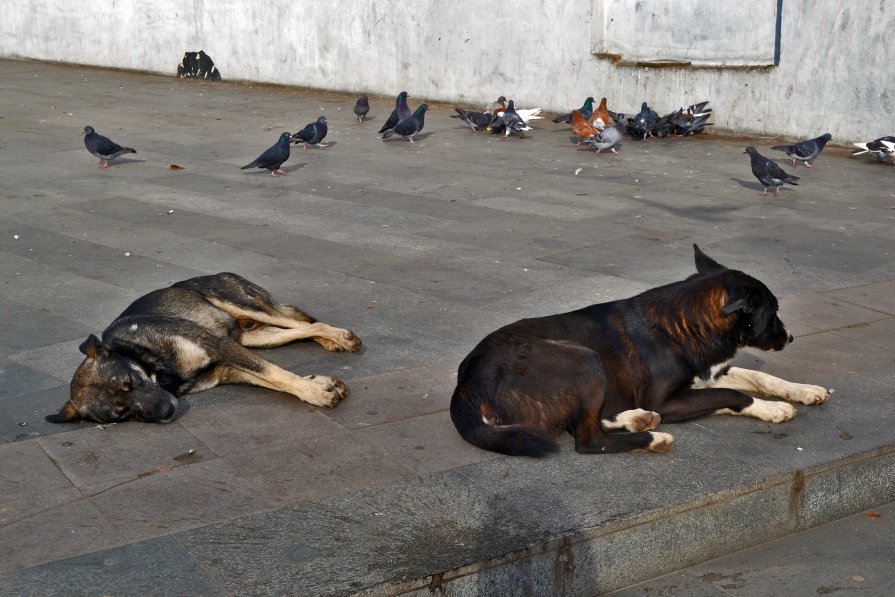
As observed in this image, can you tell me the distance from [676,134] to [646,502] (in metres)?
11.7

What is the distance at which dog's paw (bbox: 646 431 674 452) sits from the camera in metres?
5.02

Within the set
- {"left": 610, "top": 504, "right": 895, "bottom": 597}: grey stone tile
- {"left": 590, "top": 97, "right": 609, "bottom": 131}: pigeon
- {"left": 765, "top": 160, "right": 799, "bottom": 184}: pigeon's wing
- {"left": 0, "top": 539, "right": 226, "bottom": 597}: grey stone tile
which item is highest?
{"left": 590, "top": 97, "right": 609, "bottom": 131}: pigeon

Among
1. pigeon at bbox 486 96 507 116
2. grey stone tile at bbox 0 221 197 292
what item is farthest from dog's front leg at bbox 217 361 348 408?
pigeon at bbox 486 96 507 116

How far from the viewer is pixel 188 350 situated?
19.0 feet

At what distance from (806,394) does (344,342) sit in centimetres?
255

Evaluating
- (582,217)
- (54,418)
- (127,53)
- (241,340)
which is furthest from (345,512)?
(127,53)

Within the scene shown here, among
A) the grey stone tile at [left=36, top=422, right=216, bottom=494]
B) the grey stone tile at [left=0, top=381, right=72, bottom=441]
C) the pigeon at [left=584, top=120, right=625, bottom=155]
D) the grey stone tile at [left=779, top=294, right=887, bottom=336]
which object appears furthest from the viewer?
the pigeon at [left=584, top=120, right=625, bottom=155]

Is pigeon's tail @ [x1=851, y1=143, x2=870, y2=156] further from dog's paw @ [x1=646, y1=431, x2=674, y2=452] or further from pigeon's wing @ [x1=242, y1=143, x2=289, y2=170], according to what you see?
dog's paw @ [x1=646, y1=431, x2=674, y2=452]

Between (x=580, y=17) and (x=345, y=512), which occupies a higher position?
(x=580, y=17)

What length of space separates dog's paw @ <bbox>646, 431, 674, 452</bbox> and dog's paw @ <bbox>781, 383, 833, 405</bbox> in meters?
0.95

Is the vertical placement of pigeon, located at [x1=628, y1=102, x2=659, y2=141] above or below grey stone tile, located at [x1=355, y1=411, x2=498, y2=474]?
above

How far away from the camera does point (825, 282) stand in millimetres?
8117

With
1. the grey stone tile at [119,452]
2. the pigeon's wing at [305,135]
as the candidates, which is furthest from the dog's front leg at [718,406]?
the pigeon's wing at [305,135]

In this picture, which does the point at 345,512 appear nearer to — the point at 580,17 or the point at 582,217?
the point at 582,217
